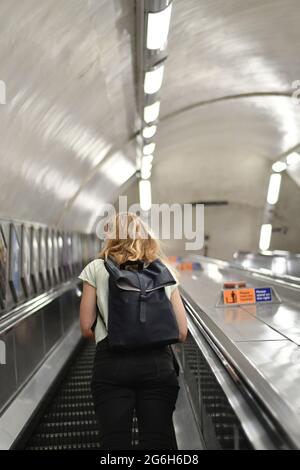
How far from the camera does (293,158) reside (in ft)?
62.3

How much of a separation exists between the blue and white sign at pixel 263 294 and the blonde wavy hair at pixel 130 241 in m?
2.96

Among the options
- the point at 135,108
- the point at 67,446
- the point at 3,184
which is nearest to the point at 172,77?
the point at 135,108

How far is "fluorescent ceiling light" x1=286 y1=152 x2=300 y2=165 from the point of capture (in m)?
18.4

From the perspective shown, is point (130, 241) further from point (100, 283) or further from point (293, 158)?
point (293, 158)

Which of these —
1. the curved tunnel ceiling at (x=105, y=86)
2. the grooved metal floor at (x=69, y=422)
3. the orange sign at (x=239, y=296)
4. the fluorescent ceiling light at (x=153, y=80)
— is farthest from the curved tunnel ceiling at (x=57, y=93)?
the orange sign at (x=239, y=296)

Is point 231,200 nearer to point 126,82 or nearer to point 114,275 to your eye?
point 126,82

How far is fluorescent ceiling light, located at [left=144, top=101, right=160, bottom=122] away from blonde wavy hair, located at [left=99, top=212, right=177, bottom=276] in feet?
22.4

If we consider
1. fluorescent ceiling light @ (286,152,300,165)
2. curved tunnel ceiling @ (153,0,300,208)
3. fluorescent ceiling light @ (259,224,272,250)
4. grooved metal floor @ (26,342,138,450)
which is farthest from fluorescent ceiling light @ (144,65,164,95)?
fluorescent ceiling light @ (259,224,272,250)

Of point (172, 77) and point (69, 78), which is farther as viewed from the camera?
point (172, 77)

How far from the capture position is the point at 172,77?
31.7ft

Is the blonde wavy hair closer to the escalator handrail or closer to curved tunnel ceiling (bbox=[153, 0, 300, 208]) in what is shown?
the escalator handrail

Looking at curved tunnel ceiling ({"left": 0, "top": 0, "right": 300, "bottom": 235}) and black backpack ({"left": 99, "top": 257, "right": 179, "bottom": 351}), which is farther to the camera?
curved tunnel ceiling ({"left": 0, "top": 0, "right": 300, "bottom": 235})

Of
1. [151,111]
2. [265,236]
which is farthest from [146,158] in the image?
[265,236]

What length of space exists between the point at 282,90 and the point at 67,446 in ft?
31.9
